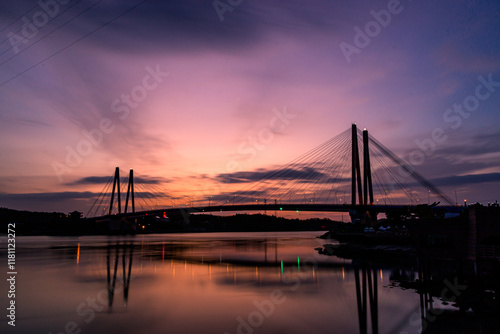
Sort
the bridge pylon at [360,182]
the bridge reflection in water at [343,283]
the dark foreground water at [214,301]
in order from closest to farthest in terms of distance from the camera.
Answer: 1. the dark foreground water at [214,301]
2. the bridge reflection in water at [343,283]
3. the bridge pylon at [360,182]

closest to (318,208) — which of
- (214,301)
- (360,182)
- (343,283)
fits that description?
(360,182)

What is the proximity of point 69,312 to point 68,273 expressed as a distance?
1466cm

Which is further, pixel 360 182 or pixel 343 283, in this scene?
pixel 360 182

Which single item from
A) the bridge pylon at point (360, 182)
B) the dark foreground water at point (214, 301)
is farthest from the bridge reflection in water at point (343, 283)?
the bridge pylon at point (360, 182)

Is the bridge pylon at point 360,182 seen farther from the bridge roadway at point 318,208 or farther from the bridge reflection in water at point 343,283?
the bridge reflection in water at point 343,283

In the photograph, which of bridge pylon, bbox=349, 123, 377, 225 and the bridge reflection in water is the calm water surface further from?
bridge pylon, bbox=349, 123, 377, 225

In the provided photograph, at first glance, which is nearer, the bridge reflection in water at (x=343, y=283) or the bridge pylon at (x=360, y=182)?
the bridge reflection in water at (x=343, y=283)

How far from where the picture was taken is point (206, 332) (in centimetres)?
1391

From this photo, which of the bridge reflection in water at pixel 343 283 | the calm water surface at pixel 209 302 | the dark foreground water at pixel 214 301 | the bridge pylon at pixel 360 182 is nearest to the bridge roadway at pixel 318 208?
the bridge pylon at pixel 360 182

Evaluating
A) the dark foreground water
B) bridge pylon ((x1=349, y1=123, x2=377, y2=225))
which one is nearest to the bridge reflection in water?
the dark foreground water

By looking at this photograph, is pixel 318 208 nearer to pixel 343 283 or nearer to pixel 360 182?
pixel 360 182

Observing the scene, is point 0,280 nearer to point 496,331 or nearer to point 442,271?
point 496,331

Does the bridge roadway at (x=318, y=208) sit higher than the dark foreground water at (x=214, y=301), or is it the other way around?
the bridge roadway at (x=318, y=208)

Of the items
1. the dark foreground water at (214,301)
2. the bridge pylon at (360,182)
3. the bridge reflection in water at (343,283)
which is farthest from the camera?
the bridge pylon at (360,182)
